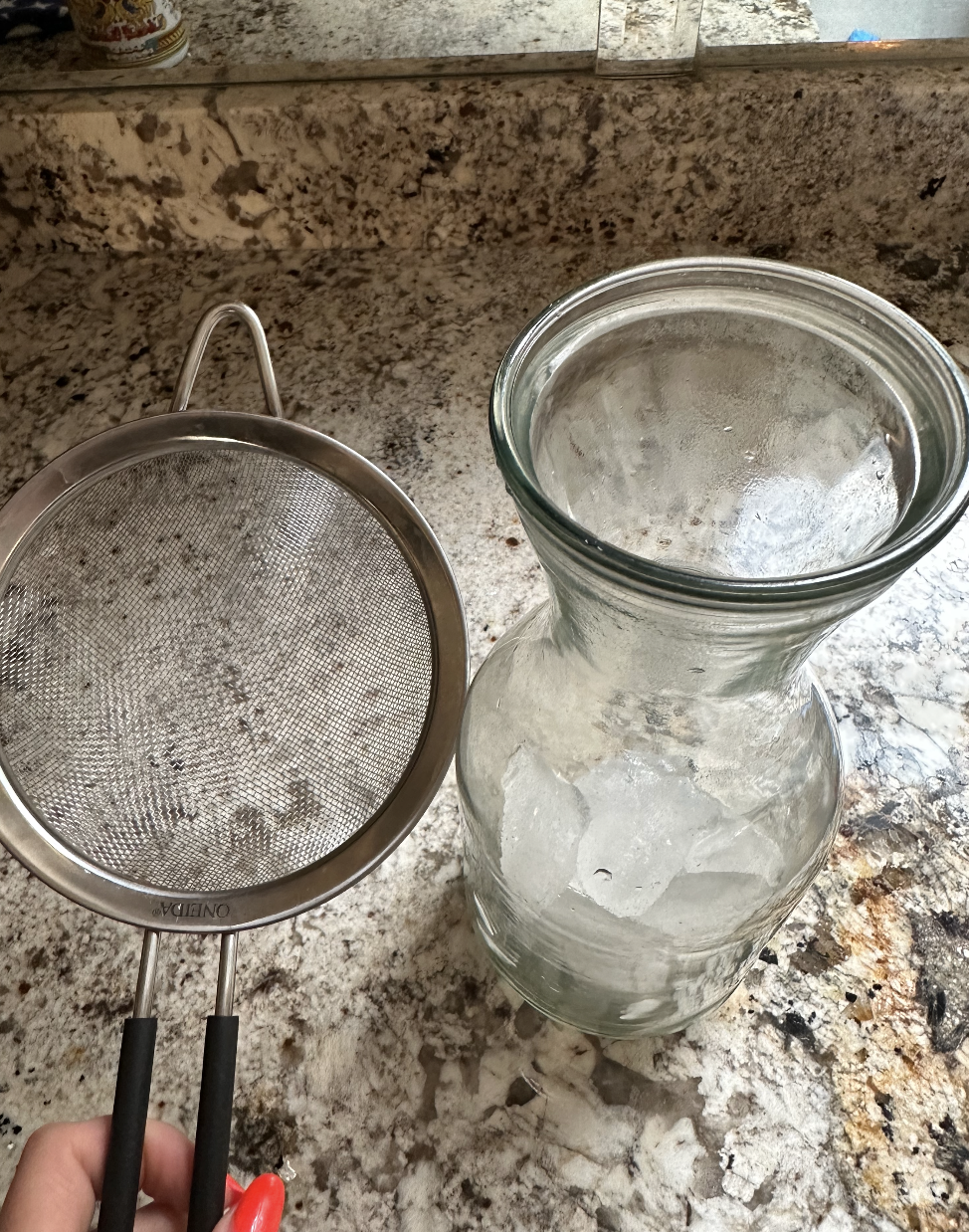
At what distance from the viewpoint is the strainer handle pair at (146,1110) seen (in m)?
0.42

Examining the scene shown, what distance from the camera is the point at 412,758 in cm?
56

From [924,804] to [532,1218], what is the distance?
0.32m

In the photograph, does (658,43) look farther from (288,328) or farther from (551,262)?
(288,328)

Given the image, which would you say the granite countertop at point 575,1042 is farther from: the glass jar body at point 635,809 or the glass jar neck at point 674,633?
the glass jar neck at point 674,633

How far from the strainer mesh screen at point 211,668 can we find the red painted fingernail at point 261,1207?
154mm

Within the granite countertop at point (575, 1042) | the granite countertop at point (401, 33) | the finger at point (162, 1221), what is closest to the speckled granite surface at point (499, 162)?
the granite countertop at point (401, 33)

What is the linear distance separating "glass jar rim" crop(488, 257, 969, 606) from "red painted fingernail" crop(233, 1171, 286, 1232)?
32cm

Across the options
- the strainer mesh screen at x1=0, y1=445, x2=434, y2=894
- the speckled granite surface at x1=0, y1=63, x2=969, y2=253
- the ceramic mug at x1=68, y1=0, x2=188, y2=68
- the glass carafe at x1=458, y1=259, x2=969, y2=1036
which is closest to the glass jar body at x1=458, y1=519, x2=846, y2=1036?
the glass carafe at x1=458, y1=259, x2=969, y2=1036

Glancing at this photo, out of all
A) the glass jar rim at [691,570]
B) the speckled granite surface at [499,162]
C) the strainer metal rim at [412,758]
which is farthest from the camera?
the speckled granite surface at [499,162]

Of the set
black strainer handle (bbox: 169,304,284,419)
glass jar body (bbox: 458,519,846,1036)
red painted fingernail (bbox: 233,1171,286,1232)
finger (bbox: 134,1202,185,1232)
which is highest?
black strainer handle (bbox: 169,304,284,419)

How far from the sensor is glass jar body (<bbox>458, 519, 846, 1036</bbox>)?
0.37m

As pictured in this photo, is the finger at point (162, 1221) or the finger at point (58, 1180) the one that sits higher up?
the finger at point (58, 1180)

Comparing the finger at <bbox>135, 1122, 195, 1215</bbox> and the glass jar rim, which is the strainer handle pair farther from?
the glass jar rim

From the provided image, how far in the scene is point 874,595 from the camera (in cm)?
30
